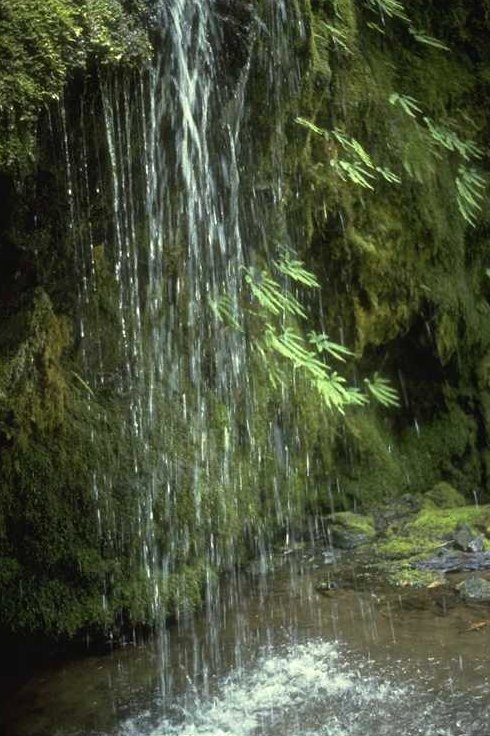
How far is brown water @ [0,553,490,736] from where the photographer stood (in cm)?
342

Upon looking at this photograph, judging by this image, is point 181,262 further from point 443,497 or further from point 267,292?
point 443,497

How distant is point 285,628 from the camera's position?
4.34m

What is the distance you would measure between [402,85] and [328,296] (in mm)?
1526

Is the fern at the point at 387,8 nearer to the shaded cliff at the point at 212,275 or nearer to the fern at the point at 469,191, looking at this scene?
the shaded cliff at the point at 212,275

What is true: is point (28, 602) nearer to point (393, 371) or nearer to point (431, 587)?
point (431, 587)

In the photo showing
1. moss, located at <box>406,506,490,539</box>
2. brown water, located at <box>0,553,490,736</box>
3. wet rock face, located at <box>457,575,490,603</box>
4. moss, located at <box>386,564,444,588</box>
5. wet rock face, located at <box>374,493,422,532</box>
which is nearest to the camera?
brown water, located at <box>0,553,490,736</box>

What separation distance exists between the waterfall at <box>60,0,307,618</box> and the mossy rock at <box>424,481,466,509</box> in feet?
5.26

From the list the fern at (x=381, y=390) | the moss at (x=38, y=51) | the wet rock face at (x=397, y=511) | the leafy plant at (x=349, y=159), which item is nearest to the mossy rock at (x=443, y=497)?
the wet rock face at (x=397, y=511)

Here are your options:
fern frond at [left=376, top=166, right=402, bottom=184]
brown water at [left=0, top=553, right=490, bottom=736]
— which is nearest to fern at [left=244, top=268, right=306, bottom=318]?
fern frond at [left=376, top=166, right=402, bottom=184]

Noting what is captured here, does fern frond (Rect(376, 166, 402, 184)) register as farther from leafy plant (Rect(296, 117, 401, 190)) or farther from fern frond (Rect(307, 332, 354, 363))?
fern frond (Rect(307, 332, 354, 363))

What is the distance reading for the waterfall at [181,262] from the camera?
3477mm

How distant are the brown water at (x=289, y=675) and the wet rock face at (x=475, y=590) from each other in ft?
0.32

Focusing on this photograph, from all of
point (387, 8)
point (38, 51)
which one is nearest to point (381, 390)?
point (387, 8)

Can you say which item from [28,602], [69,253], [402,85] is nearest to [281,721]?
[28,602]
